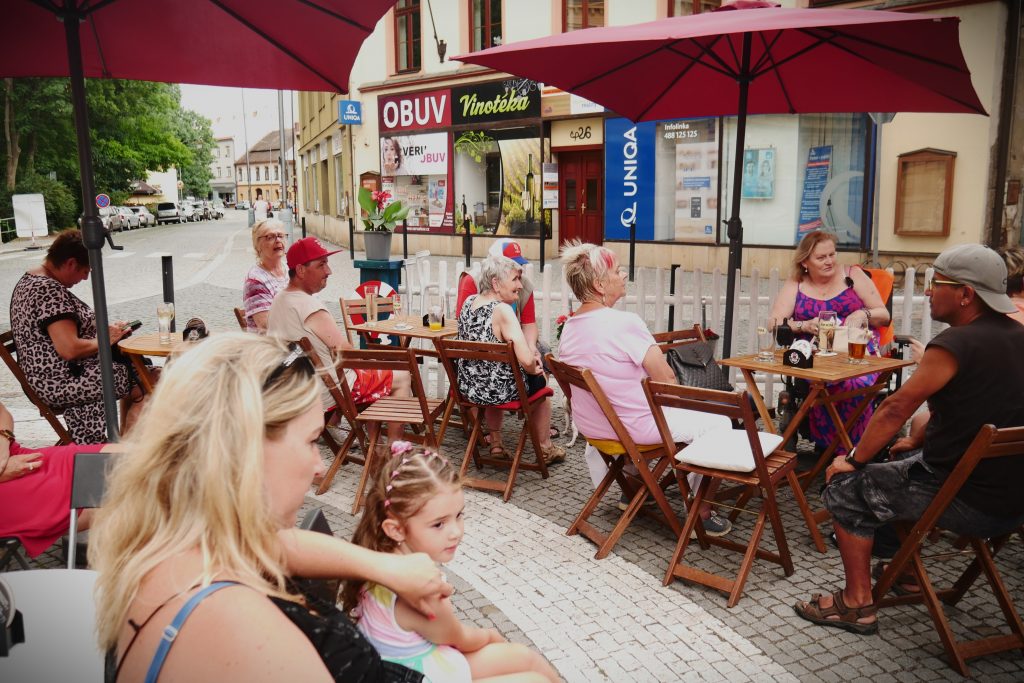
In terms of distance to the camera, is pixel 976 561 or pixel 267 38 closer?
pixel 976 561

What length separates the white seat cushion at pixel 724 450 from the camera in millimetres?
3773

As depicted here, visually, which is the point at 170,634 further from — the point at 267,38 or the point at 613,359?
the point at 267,38

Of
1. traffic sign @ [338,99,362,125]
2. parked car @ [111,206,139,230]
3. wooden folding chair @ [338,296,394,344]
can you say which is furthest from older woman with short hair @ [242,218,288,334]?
parked car @ [111,206,139,230]

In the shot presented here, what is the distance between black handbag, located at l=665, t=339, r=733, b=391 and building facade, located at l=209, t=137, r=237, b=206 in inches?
5265

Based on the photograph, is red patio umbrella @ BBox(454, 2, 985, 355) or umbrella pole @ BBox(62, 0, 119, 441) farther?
red patio umbrella @ BBox(454, 2, 985, 355)

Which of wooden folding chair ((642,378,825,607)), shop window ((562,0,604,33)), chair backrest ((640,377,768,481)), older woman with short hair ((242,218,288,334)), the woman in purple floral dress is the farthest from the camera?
shop window ((562,0,604,33))

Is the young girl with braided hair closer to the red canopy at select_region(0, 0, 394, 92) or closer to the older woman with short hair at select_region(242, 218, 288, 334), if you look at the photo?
the red canopy at select_region(0, 0, 394, 92)

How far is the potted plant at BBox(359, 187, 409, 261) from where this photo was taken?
31.9 ft

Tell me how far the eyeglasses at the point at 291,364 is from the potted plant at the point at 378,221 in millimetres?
8198

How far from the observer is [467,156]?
22.4 meters

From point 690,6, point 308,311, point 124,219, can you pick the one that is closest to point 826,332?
point 308,311

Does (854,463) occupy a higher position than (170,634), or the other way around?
(170,634)

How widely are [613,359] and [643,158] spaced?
1467 cm

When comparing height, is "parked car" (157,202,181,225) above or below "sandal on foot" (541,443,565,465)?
above
